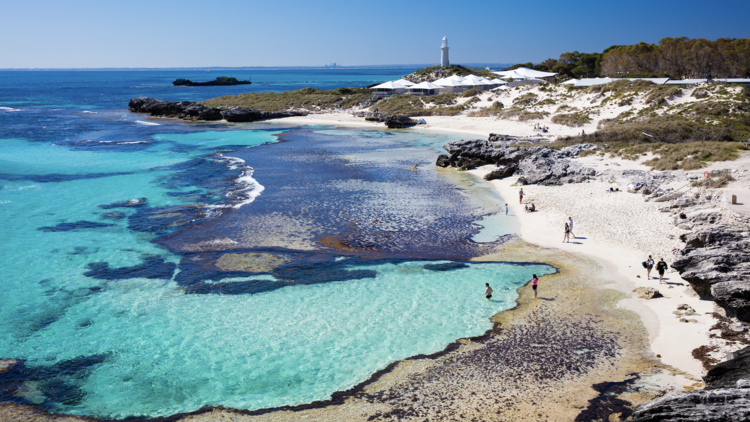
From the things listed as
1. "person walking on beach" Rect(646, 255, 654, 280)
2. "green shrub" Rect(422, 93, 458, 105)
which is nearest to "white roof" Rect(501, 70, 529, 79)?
"green shrub" Rect(422, 93, 458, 105)

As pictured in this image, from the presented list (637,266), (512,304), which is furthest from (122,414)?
(637,266)

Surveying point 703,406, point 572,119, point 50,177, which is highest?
point 572,119

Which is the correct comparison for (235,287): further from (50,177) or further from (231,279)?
(50,177)

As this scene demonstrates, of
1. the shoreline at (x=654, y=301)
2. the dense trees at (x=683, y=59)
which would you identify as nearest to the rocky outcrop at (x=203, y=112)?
the dense trees at (x=683, y=59)

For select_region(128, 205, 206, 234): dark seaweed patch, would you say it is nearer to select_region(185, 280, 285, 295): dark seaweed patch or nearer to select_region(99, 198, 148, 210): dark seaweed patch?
select_region(99, 198, 148, 210): dark seaweed patch

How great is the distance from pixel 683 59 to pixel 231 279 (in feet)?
249

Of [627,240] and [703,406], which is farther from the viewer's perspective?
[627,240]

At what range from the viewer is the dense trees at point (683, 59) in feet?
213

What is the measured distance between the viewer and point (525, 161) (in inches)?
1375

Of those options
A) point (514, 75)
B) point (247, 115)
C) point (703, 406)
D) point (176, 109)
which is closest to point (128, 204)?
point (703, 406)

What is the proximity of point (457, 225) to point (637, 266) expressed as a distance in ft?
28.4

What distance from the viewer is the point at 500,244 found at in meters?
21.9

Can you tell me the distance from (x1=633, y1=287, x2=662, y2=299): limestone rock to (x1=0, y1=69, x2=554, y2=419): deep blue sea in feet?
10.6

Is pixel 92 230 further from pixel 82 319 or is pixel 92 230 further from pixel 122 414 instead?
pixel 122 414
